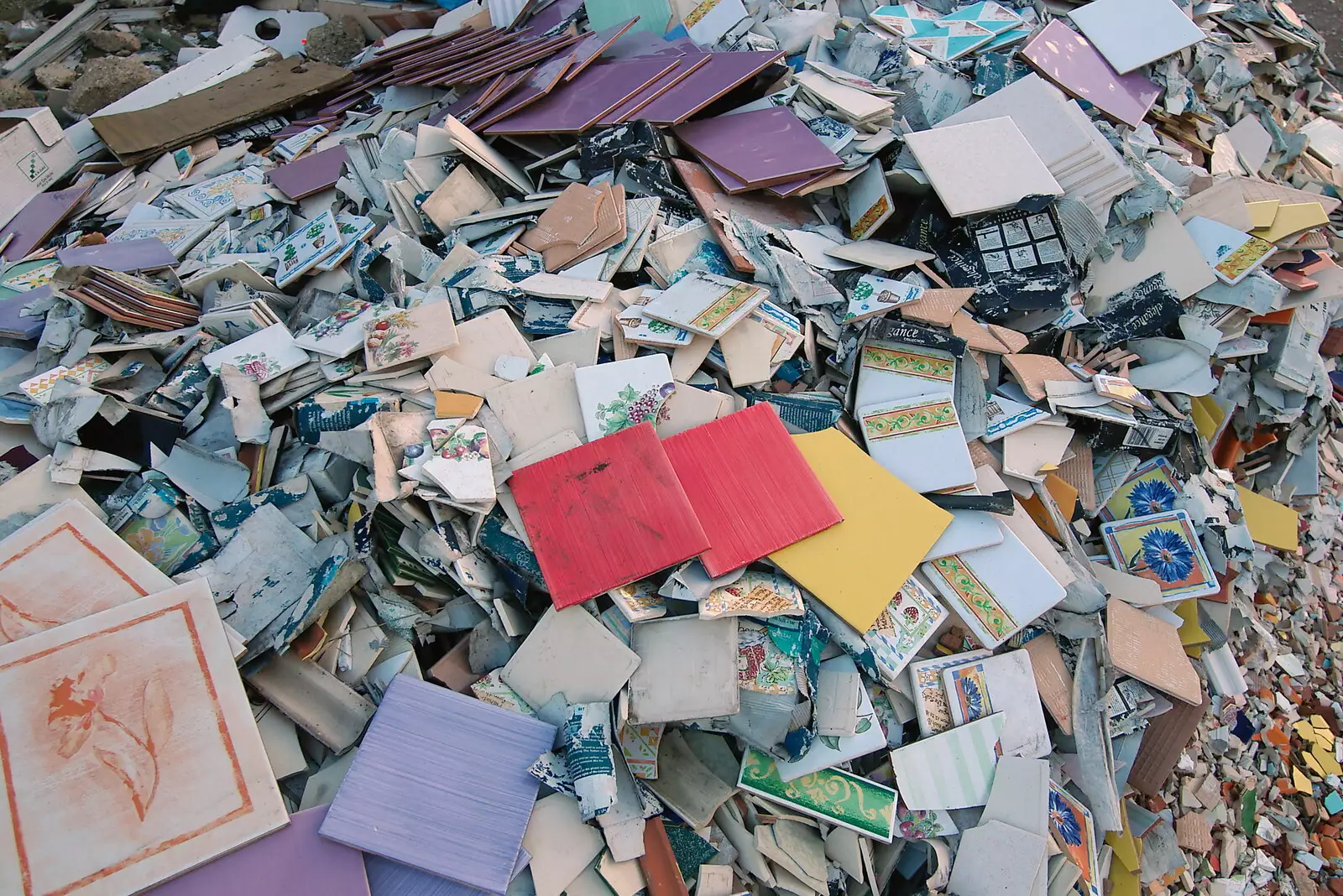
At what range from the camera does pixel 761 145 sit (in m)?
3.62

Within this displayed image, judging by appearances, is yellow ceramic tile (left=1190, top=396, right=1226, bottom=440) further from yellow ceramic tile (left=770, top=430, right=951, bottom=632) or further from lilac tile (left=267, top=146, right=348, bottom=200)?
lilac tile (left=267, top=146, right=348, bottom=200)

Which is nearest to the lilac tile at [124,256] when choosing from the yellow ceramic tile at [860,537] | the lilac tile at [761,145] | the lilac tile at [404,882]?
the lilac tile at [761,145]

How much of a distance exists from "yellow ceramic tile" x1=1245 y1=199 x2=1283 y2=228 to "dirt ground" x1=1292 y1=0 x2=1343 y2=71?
4.16 meters

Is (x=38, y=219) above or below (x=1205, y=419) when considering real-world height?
above

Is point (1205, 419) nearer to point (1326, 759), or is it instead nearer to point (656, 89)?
point (1326, 759)

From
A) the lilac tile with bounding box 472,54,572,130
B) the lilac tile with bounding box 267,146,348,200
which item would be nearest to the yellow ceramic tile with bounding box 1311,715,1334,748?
the lilac tile with bounding box 472,54,572,130

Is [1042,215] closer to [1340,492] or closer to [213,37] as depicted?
[1340,492]

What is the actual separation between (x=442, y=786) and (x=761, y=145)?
114 inches

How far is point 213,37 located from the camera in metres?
5.86

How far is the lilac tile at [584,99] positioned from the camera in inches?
148

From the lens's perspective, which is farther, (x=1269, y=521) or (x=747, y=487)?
(x=1269, y=521)

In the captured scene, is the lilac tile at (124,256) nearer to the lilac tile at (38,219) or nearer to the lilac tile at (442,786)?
the lilac tile at (38,219)

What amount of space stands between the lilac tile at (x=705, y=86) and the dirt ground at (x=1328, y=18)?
570 cm

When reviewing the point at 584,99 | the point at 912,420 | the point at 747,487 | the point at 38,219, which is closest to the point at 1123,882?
the point at 912,420
